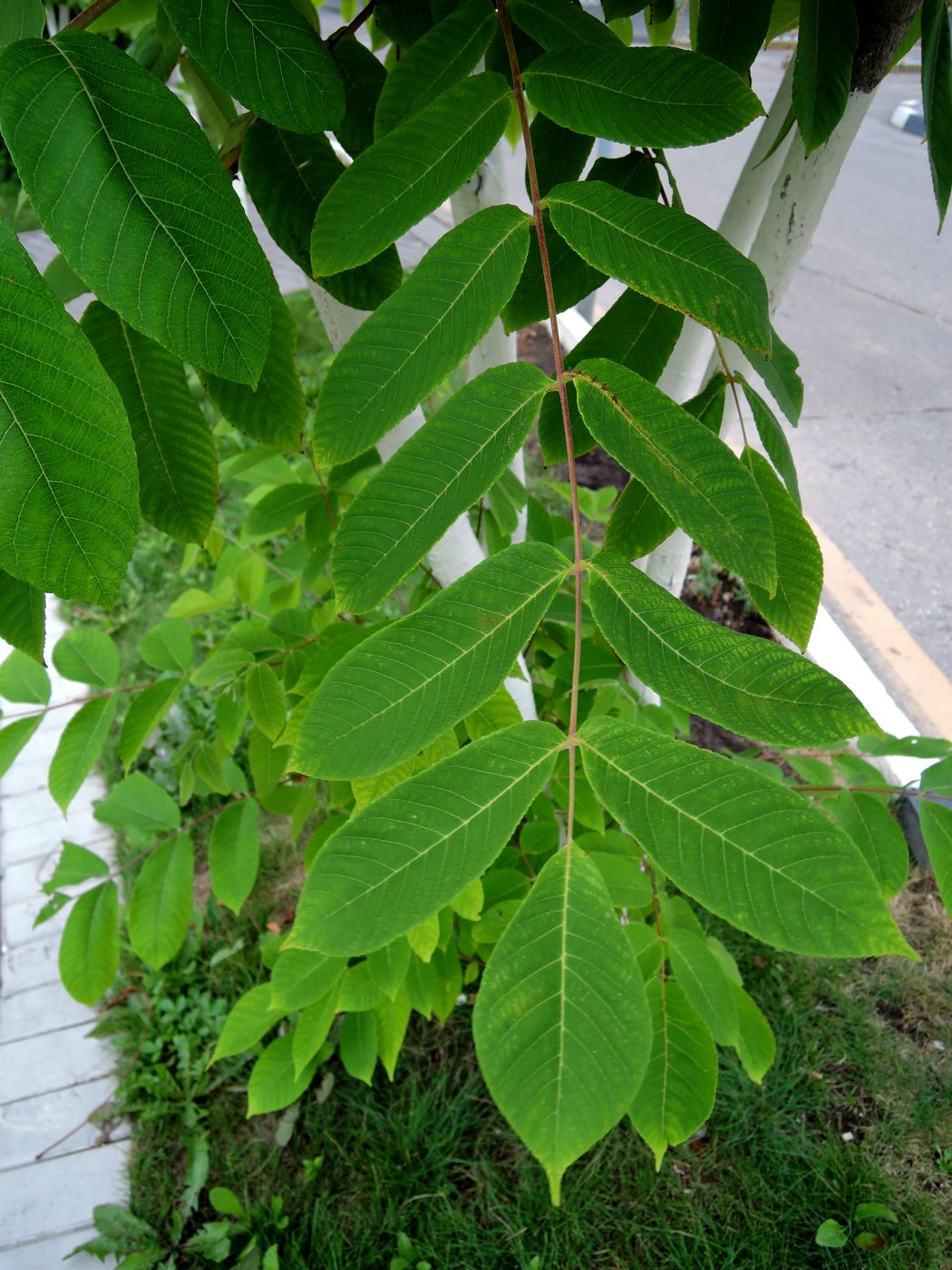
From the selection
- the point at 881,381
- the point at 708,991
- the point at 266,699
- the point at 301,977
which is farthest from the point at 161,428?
the point at 881,381

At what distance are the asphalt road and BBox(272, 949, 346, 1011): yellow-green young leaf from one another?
2754mm

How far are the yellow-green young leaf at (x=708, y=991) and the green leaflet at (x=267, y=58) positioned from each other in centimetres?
97

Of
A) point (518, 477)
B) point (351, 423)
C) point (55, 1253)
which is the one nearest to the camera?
point (351, 423)

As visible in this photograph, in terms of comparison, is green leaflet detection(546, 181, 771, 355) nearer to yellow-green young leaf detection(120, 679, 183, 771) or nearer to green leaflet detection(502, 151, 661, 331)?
green leaflet detection(502, 151, 661, 331)

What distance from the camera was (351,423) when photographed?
704 millimetres

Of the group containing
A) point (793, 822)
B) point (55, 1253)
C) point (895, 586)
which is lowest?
point (55, 1253)

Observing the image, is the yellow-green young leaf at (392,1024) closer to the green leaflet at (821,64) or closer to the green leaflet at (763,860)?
the green leaflet at (763,860)

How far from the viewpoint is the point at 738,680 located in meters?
0.61

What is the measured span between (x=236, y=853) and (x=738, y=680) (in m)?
1.08

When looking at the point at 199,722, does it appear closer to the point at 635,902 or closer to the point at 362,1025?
the point at 362,1025

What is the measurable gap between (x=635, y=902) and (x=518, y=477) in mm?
755

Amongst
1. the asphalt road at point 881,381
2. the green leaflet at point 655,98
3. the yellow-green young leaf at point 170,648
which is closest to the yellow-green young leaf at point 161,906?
the yellow-green young leaf at point 170,648

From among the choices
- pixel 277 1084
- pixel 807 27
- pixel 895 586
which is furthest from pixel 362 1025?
pixel 895 586

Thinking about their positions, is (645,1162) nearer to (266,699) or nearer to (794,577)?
(266,699)
